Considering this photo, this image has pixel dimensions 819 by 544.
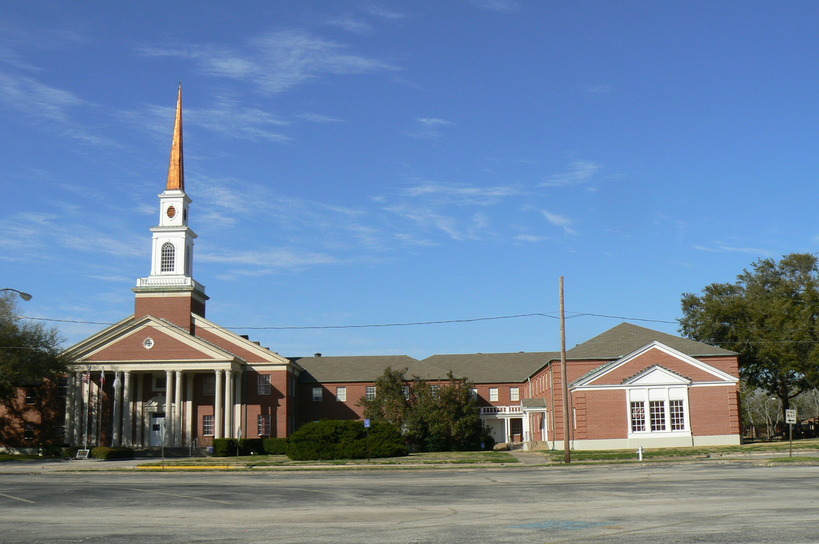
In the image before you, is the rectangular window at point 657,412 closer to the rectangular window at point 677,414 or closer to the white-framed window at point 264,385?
the rectangular window at point 677,414

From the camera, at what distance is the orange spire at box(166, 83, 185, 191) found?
211 feet

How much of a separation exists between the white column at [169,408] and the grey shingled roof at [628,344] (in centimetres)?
2812

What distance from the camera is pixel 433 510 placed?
17859 millimetres

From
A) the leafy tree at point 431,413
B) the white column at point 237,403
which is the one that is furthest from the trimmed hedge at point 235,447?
the leafy tree at point 431,413

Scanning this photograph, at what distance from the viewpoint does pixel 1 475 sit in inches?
1411

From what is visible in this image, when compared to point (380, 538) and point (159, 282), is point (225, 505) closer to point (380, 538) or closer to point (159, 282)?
point (380, 538)

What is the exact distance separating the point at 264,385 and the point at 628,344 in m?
27.7

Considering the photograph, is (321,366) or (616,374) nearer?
(616,374)

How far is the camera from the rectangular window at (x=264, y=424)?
62.5 meters

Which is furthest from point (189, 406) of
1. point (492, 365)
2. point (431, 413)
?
point (492, 365)

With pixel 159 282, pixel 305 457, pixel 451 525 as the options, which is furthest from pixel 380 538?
pixel 159 282

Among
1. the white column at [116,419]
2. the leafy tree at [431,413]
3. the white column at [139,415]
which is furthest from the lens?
the white column at [139,415]

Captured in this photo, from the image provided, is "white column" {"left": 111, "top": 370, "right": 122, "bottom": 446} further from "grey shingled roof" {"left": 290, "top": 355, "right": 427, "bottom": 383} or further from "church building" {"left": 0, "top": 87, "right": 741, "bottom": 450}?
"grey shingled roof" {"left": 290, "top": 355, "right": 427, "bottom": 383}

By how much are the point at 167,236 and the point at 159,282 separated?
12.0ft
